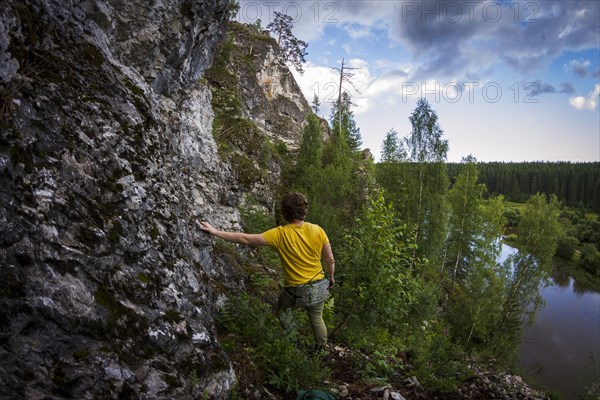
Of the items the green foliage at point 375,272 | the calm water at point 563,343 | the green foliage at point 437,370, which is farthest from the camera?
the calm water at point 563,343

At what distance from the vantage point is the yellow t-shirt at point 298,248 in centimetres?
A: 435

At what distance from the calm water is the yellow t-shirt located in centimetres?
2206

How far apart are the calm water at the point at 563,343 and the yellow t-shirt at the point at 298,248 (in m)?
22.1

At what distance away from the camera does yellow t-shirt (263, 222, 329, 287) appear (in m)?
4.35

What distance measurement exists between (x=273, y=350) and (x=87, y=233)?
8.38ft

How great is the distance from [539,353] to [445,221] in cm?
1197

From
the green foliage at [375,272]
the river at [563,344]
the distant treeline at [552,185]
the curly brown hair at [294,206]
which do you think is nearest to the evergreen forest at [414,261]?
the green foliage at [375,272]

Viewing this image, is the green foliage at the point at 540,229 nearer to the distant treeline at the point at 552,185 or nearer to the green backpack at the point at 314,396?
the green backpack at the point at 314,396

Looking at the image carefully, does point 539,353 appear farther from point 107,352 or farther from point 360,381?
point 107,352

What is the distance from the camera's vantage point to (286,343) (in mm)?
4238

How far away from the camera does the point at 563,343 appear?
26969 millimetres

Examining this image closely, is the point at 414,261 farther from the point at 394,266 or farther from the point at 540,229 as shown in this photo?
the point at 540,229

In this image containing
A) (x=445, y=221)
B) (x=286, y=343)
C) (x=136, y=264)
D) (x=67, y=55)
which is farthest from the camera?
(x=445, y=221)

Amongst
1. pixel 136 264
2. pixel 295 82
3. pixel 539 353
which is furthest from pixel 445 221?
pixel 136 264
